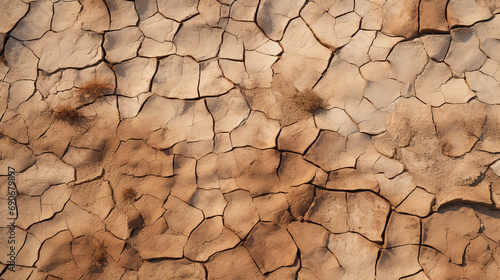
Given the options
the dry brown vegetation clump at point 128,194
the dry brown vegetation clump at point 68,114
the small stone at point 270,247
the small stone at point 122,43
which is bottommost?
the small stone at point 270,247

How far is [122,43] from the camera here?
2768mm

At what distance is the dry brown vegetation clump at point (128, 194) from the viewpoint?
2.49 metres

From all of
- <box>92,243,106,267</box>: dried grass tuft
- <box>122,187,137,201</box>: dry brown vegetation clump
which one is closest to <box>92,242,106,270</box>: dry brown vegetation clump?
<box>92,243,106,267</box>: dried grass tuft

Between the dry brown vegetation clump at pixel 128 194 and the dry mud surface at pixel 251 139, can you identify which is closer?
the dry mud surface at pixel 251 139

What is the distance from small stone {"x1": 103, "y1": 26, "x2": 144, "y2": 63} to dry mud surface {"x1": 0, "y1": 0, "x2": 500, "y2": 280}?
0.02 meters

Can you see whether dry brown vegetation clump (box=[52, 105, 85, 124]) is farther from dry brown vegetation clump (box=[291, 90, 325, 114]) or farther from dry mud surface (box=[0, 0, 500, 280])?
dry brown vegetation clump (box=[291, 90, 325, 114])

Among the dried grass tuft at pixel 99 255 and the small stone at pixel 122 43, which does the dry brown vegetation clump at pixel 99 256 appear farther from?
the small stone at pixel 122 43

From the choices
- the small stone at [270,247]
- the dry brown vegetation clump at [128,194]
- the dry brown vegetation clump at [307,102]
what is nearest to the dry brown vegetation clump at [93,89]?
the dry brown vegetation clump at [128,194]

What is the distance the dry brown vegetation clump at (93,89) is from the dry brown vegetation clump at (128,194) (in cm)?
75

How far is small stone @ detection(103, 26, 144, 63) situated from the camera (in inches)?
108

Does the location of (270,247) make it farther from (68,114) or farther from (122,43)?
(122,43)

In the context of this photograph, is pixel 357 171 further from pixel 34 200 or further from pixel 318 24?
pixel 34 200

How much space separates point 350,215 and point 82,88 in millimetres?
2145

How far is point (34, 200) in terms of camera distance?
2.54m
